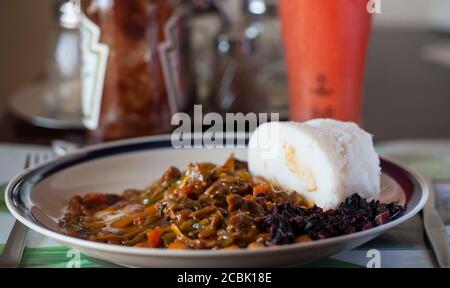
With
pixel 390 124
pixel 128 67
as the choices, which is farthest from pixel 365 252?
pixel 390 124

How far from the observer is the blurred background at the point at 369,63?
5.55ft

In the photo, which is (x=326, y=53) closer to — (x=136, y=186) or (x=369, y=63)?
(x=136, y=186)

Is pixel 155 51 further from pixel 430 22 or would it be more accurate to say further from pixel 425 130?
pixel 430 22

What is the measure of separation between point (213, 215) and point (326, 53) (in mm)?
559

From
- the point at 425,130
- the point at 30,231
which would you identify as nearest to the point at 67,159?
the point at 30,231

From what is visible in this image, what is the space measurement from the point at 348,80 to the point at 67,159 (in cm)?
55

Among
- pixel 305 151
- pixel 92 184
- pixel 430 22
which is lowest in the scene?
pixel 430 22

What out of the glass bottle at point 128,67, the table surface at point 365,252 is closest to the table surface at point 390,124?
the table surface at point 365,252

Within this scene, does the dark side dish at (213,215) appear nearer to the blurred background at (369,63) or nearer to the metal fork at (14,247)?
the metal fork at (14,247)

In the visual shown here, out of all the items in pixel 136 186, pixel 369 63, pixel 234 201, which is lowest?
pixel 369 63

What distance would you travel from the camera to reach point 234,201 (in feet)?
3.02

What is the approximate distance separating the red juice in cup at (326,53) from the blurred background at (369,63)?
0.26 meters

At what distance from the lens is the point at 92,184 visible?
1.18 m

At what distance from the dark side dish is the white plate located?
3cm
